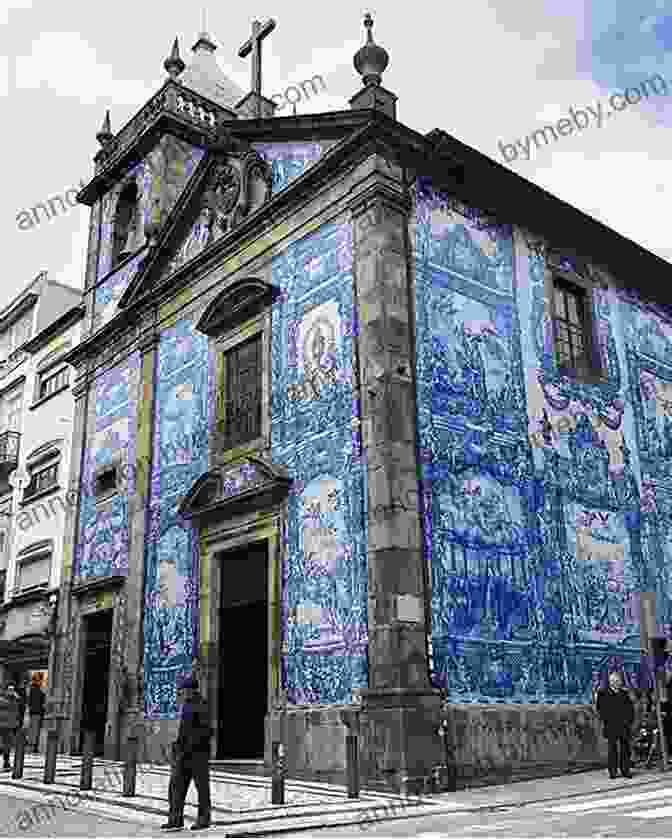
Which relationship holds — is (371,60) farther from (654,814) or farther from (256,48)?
(654,814)

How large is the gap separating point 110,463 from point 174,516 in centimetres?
305

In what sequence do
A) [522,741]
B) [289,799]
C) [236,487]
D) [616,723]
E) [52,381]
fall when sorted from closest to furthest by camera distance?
[289,799] < [616,723] < [522,741] < [236,487] < [52,381]

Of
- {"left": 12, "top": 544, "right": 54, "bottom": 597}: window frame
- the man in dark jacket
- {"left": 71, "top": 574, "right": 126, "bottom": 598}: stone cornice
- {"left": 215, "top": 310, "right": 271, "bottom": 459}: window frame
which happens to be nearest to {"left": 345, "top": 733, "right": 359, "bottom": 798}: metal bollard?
the man in dark jacket

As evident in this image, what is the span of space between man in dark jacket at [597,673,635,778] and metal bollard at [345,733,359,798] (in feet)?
11.6

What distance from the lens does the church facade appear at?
11289 mm

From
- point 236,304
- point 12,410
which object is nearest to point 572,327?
point 236,304

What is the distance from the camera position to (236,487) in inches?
547

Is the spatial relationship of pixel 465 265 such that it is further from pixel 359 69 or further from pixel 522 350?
pixel 359 69

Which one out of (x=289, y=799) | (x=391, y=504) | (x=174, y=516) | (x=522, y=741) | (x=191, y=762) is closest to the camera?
(x=191, y=762)

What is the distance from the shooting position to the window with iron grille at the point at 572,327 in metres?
15.0

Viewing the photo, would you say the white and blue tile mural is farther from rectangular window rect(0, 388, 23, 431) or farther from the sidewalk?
rectangular window rect(0, 388, 23, 431)

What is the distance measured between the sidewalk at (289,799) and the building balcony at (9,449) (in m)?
13.6

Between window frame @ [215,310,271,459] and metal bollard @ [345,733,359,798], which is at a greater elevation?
window frame @ [215,310,271,459]

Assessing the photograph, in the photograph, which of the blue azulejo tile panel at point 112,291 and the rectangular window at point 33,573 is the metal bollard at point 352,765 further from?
the rectangular window at point 33,573
